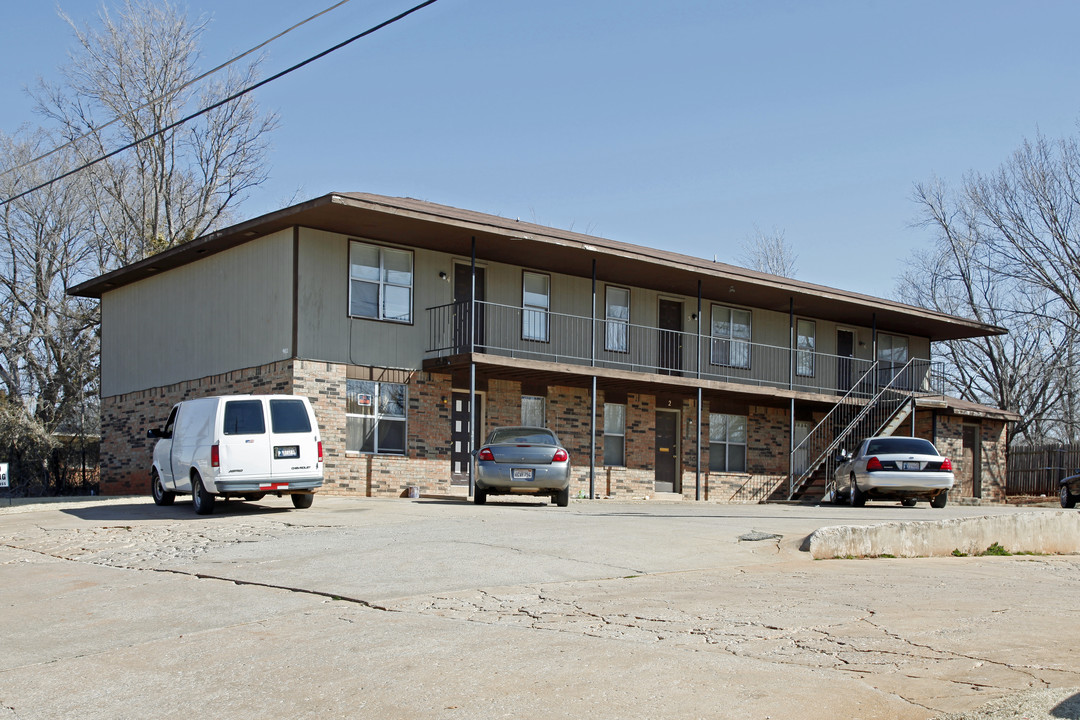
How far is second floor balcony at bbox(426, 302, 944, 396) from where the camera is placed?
23031mm

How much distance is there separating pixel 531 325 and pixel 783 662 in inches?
735

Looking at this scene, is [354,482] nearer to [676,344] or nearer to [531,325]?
[531,325]

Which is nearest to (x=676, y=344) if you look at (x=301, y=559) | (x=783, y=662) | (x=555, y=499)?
(x=555, y=499)

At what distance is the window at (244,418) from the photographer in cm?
1592

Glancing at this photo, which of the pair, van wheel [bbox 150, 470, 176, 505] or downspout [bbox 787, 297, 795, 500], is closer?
van wheel [bbox 150, 470, 176, 505]

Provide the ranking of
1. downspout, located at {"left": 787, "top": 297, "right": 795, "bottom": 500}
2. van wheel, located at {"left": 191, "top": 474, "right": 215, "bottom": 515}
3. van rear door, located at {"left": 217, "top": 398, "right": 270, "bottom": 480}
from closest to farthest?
van rear door, located at {"left": 217, "top": 398, "right": 270, "bottom": 480}, van wheel, located at {"left": 191, "top": 474, "right": 215, "bottom": 515}, downspout, located at {"left": 787, "top": 297, "right": 795, "bottom": 500}

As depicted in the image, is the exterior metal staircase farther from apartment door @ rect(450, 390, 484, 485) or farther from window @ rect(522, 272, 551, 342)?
apartment door @ rect(450, 390, 484, 485)

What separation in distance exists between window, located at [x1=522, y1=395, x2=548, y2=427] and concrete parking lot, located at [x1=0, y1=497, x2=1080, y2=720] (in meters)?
11.1

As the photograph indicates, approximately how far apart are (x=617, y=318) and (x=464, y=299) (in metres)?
4.65

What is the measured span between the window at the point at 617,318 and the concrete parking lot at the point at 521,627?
1308 cm

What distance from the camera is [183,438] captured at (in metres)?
16.9

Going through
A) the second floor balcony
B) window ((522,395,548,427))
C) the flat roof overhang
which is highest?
the flat roof overhang

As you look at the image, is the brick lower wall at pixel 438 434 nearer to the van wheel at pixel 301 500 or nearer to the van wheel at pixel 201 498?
the van wheel at pixel 301 500

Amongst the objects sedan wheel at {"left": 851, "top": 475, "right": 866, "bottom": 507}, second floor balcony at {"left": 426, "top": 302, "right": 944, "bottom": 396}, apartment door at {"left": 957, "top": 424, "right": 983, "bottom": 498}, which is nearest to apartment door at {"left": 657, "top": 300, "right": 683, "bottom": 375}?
second floor balcony at {"left": 426, "top": 302, "right": 944, "bottom": 396}
